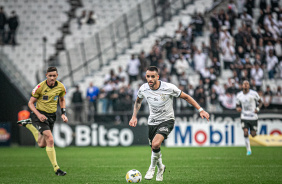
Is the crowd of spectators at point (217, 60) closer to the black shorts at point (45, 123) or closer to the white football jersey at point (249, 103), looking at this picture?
the white football jersey at point (249, 103)

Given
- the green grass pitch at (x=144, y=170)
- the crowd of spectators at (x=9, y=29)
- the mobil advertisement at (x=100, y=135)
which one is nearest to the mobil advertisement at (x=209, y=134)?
the mobil advertisement at (x=100, y=135)

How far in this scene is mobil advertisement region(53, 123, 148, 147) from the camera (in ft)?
77.6

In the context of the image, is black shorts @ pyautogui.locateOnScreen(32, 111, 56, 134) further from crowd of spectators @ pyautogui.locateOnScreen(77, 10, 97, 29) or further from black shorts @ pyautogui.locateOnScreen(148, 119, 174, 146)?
crowd of spectators @ pyautogui.locateOnScreen(77, 10, 97, 29)

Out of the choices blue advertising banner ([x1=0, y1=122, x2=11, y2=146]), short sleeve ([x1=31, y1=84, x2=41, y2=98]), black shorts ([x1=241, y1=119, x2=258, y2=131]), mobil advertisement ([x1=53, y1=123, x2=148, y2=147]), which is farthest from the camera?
blue advertising banner ([x1=0, y1=122, x2=11, y2=146])

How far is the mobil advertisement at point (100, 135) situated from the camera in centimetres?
2366

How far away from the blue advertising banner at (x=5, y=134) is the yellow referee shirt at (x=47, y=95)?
12553mm

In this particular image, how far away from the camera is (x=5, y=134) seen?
24.7 metres

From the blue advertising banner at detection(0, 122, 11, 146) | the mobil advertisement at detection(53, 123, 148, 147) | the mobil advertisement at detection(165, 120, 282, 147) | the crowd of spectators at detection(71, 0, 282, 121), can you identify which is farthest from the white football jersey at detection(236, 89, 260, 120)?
the blue advertising banner at detection(0, 122, 11, 146)

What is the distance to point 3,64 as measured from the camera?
2609 cm

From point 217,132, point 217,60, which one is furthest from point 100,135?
point 217,60

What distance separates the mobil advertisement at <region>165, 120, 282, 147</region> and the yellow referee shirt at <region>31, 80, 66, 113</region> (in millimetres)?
Answer: 10870

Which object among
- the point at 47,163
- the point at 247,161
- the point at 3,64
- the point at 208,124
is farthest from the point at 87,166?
the point at 3,64

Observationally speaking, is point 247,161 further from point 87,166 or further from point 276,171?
point 87,166

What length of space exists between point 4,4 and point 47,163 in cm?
1958
